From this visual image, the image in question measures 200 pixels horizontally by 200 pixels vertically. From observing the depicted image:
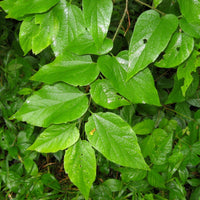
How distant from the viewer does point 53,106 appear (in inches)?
23.4

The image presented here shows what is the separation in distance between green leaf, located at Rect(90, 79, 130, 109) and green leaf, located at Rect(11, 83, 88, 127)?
0.05 meters

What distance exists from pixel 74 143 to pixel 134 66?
0.29 meters

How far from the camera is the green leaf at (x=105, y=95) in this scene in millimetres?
575

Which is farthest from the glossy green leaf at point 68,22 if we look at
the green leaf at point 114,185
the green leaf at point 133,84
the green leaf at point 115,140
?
the green leaf at point 114,185

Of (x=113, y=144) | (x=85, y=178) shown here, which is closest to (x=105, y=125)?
(x=113, y=144)

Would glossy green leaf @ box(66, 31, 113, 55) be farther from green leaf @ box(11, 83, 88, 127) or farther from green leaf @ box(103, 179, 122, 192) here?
green leaf @ box(103, 179, 122, 192)

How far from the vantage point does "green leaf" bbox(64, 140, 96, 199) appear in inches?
22.9

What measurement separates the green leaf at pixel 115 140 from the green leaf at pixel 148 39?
0.15 m

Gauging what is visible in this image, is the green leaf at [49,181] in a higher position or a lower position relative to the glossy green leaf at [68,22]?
lower

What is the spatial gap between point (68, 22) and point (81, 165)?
41 cm

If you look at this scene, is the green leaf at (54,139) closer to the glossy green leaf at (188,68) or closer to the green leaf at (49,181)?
the glossy green leaf at (188,68)

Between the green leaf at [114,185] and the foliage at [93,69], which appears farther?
the green leaf at [114,185]

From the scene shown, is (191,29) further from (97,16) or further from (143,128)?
(143,128)

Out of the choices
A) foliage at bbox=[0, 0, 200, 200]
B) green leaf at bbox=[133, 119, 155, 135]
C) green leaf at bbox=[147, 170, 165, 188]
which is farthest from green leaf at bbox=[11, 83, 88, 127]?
green leaf at bbox=[147, 170, 165, 188]
